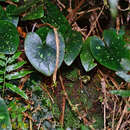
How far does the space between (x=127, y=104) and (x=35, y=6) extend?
75 centimetres

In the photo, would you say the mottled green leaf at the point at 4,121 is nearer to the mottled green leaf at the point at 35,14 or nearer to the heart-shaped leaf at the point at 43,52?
the heart-shaped leaf at the point at 43,52

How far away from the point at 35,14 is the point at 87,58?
1.23ft

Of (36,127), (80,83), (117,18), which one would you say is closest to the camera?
(36,127)

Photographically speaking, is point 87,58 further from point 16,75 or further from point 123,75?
point 16,75

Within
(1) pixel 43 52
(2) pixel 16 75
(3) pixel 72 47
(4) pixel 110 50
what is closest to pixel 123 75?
(4) pixel 110 50

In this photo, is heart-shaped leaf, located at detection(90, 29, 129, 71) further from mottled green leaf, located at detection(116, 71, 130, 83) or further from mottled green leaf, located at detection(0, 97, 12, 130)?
mottled green leaf, located at detection(0, 97, 12, 130)

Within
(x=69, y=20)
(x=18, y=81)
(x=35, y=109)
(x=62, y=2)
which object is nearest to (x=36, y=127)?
(x=35, y=109)

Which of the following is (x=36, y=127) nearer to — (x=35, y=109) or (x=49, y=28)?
(x=35, y=109)

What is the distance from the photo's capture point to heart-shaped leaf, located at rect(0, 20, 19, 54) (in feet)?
3.67

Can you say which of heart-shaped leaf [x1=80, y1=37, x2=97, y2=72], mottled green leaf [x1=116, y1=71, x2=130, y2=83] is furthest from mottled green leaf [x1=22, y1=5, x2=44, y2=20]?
mottled green leaf [x1=116, y1=71, x2=130, y2=83]

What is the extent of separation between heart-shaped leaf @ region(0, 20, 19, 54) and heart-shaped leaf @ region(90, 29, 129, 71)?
40 cm

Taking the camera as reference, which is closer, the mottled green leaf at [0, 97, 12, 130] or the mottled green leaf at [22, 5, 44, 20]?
the mottled green leaf at [0, 97, 12, 130]

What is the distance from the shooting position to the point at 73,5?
4.64 feet

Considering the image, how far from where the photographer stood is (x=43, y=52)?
112 centimetres
